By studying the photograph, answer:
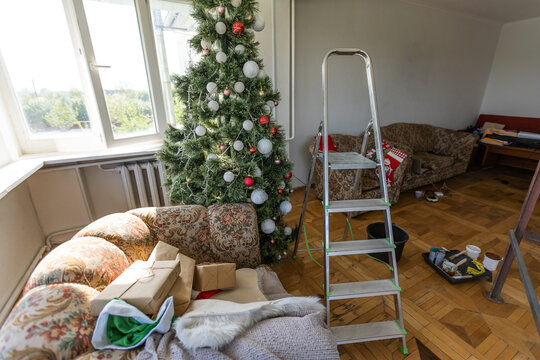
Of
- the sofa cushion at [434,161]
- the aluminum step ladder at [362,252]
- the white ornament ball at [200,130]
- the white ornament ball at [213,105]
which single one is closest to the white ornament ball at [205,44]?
the white ornament ball at [213,105]

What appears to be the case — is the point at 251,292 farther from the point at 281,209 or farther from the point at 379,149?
the point at 379,149

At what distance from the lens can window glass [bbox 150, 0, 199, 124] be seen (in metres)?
2.11

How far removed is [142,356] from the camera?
2.57 ft

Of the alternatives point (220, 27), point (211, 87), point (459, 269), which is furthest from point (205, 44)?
point (459, 269)

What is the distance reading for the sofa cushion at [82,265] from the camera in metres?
0.86

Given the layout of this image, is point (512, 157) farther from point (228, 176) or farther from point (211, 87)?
point (211, 87)

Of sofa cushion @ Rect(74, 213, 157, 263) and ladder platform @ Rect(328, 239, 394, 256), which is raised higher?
sofa cushion @ Rect(74, 213, 157, 263)

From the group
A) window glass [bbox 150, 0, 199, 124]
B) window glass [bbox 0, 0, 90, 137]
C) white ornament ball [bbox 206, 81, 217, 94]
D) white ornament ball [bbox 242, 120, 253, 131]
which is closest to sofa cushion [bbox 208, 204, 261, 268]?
white ornament ball [bbox 242, 120, 253, 131]

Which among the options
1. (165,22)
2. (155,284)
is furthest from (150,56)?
(155,284)

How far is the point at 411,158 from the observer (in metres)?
2.88

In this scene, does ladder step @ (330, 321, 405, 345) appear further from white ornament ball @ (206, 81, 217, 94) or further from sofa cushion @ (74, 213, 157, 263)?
white ornament ball @ (206, 81, 217, 94)

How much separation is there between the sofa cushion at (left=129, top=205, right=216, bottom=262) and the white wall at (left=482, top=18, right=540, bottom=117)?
569 centimetres

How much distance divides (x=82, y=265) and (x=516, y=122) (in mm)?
6110

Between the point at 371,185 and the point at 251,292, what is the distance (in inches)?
77.9
